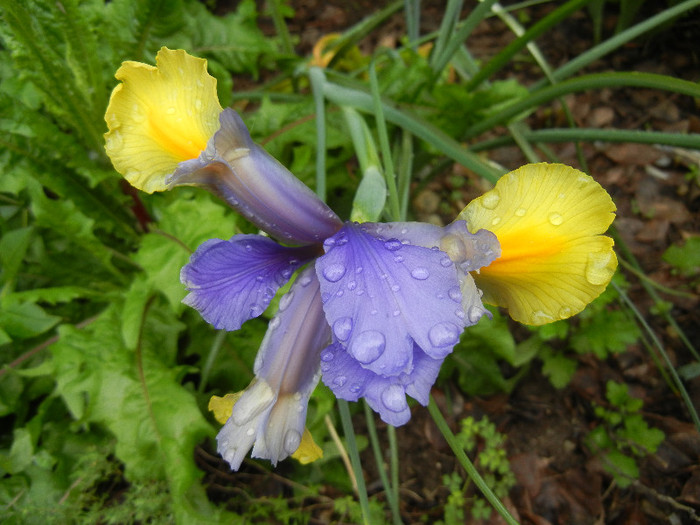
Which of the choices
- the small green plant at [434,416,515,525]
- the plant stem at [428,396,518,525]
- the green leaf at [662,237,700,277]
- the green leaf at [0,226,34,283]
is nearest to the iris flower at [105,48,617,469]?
the plant stem at [428,396,518,525]

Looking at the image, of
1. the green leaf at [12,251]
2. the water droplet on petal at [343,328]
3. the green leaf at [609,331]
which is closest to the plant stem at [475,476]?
the water droplet on petal at [343,328]

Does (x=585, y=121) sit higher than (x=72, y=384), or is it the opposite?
(x=72, y=384)

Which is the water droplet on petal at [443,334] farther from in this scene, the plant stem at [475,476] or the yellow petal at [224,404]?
the yellow petal at [224,404]

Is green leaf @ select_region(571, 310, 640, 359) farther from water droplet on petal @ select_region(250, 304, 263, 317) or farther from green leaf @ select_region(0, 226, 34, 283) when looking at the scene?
green leaf @ select_region(0, 226, 34, 283)

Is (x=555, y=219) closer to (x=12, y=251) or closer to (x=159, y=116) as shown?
(x=159, y=116)

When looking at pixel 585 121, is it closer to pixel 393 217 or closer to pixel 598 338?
pixel 598 338

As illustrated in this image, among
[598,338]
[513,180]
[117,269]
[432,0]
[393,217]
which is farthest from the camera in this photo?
[432,0]

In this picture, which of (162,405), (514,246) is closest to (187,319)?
(162,405)

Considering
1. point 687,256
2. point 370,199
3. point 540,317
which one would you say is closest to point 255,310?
point 370,199
